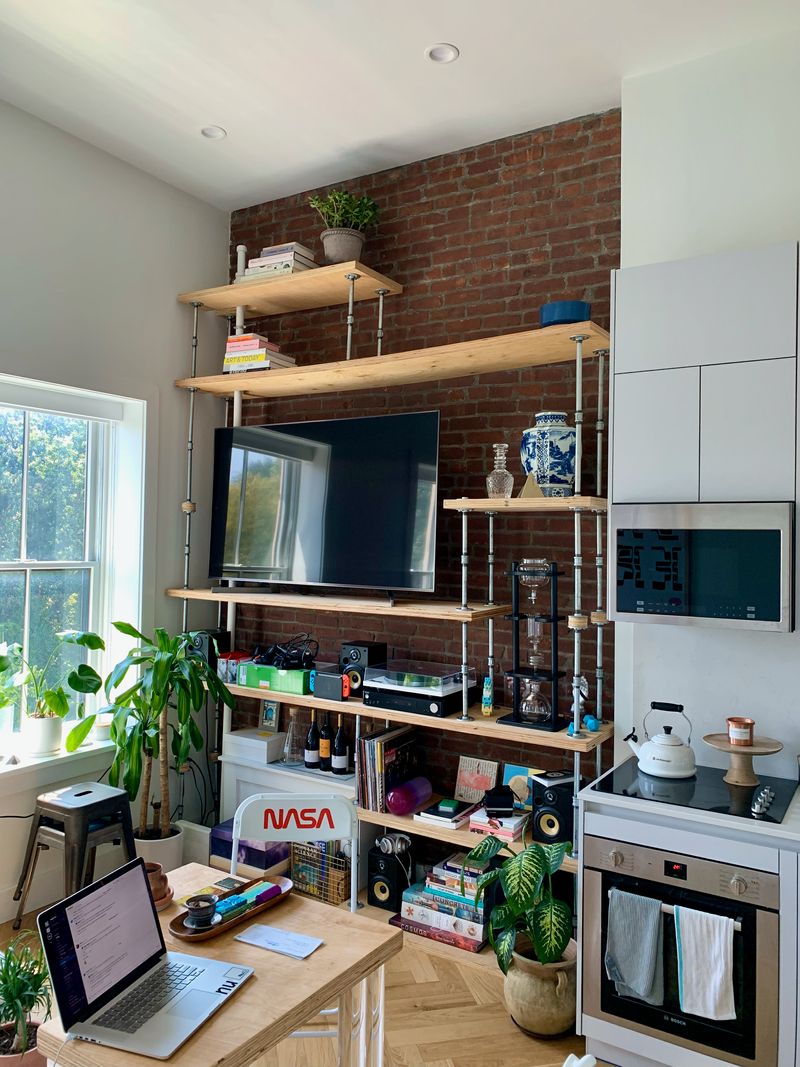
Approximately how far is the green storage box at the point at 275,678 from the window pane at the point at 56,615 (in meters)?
0.80

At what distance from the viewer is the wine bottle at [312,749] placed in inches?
143

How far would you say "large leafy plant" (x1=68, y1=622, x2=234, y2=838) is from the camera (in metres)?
3.38

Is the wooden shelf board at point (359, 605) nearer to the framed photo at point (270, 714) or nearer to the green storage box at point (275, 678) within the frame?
the green storage box at point (275, 678)

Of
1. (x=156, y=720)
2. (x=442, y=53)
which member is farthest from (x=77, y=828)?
(x=442, y=53)

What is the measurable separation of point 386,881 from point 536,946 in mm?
977

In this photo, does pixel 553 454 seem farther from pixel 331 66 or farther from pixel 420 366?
pixel 331 66

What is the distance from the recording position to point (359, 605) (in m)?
3.35

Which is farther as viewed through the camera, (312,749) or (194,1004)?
(312,749)

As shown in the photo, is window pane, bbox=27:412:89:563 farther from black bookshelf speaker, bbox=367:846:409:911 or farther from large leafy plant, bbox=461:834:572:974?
large leafy plant, bbox=461:834:572:974

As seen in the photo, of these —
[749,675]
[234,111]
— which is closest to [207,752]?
[749,675]

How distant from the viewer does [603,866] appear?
2359mm

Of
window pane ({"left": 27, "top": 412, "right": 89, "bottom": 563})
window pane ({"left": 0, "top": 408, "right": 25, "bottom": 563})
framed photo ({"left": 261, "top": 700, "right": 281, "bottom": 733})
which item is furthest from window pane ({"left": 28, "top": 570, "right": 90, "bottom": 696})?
framed photo ({"left": 261, "top": 700, "right": 281, "bottom": 733})

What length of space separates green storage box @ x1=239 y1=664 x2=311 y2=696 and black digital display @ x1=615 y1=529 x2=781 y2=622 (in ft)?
5.16

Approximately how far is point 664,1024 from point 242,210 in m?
4.07
